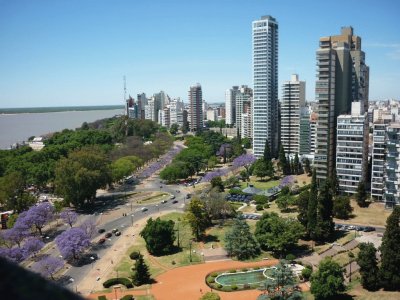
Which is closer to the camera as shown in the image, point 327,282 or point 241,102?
point 327,282

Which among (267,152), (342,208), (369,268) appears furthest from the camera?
(267,152)

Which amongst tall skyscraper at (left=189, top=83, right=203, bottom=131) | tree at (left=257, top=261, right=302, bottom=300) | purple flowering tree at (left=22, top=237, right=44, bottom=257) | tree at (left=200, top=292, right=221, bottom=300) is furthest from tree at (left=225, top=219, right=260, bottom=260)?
tall skyscraper at (left=189, top=83, right=203, bottom=131)

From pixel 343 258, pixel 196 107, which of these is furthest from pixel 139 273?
pixel 196 107

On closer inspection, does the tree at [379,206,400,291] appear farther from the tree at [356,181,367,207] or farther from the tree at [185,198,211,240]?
the tree at [356,181,367,207]

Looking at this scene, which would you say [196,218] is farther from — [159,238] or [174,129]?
[174,129]

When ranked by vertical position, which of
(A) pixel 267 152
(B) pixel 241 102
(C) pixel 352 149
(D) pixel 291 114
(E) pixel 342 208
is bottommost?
(E) pixel 342 208

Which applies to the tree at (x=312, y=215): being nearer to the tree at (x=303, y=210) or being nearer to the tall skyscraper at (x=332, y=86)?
the tree at (x=303, y=210)
